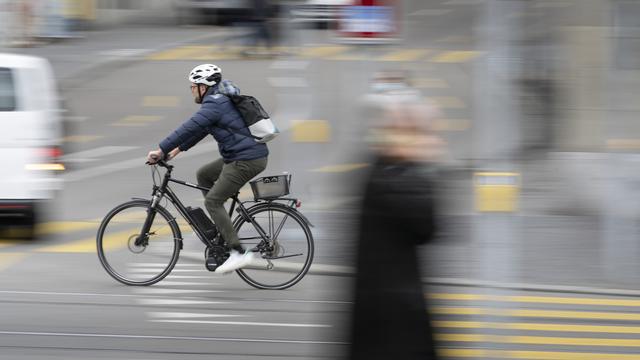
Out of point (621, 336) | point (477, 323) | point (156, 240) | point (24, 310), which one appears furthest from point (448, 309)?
point (24, 310)

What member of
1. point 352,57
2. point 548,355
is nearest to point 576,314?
point 548,355

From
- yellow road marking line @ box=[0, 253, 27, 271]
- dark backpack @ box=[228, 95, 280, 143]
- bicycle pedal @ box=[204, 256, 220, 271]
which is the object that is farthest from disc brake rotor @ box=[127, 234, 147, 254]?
yellow road marking line @ box=[0, 253, 27, 271]

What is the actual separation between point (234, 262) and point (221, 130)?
37.2 inches

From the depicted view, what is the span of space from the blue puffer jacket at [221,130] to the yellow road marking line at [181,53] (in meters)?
15.2

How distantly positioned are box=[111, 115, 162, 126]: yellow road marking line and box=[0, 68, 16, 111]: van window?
25.5 feet

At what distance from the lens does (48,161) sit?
10922 mm

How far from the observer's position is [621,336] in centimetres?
770

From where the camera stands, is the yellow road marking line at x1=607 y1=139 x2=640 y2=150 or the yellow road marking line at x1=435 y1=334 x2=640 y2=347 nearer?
the yellow road marking line at x1=435 y1=334 x2=640 y2=347

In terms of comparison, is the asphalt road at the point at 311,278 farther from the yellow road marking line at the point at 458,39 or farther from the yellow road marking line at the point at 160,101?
the yellow road marking line at the point at 160,101

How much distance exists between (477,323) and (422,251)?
391 cm

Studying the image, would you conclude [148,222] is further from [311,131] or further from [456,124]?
[456,124]

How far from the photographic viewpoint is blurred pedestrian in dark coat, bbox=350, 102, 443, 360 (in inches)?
167

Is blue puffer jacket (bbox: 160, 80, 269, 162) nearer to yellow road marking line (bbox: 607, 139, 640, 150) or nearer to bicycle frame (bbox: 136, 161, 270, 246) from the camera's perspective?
bicycle frame (bbox: 136, 161, 270, 246)

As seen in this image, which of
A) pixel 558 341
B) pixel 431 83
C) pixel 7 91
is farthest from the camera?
pixel 431 83
